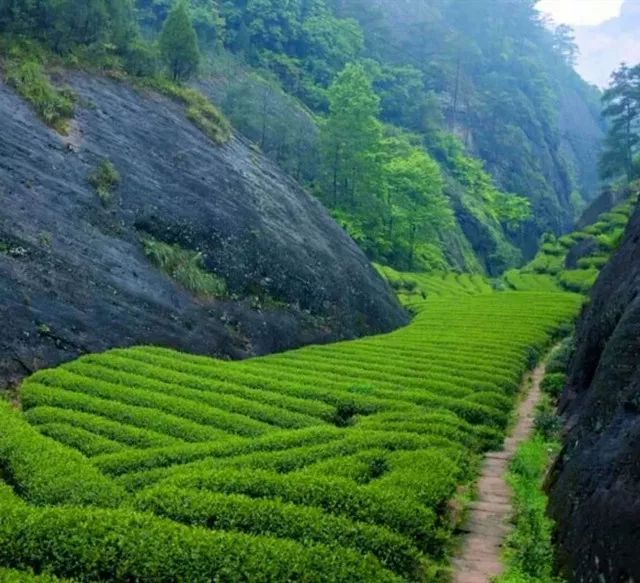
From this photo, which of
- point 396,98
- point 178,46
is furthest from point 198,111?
point 396,98

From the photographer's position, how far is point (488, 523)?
14.6 meters

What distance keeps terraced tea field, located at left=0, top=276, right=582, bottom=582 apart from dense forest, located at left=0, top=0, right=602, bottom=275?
2123 centimetres

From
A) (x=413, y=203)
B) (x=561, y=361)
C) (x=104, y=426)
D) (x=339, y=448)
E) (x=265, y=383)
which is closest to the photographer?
(x=339, y=448)

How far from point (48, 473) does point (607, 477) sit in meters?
10.6

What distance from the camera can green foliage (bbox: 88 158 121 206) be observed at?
28234mm

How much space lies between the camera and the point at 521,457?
59.9 ft

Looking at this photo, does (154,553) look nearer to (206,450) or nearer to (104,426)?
(206,450)

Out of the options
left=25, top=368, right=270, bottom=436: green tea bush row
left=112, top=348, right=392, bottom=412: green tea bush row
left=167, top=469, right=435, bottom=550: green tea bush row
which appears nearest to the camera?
left=167, top=469, right=435, bottom=550: green tea bush row

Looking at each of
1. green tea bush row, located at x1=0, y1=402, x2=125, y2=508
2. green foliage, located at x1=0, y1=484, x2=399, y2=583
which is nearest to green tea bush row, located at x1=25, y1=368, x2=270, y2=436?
green tea bush row, located at x1=0, y1=402, x2=125, y2=508

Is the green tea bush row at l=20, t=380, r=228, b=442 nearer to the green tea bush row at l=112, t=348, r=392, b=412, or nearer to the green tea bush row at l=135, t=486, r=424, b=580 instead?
the green tea bush row at l=112, t=348, r=392, b=412

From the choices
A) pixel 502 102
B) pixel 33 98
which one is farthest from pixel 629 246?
pixel 502 102

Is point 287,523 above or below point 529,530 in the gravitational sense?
below

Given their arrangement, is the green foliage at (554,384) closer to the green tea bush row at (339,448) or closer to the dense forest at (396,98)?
the green tea bush row at (339,448)

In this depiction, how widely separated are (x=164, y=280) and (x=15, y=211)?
19.9ft
